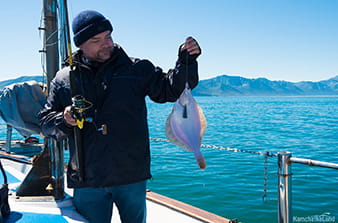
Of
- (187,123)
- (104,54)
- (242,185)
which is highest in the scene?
(104,54)

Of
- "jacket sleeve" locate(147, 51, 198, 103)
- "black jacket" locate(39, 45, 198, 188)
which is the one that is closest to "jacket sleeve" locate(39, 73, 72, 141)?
"black jacket" locate(39, 45, 198, 188)

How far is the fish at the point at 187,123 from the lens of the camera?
7.32ft

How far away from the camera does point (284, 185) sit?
2705 mm

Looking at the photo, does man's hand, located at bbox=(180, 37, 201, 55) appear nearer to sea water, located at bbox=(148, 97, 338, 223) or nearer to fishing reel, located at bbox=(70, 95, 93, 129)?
fishing reel, located at bbox=(70, 95, 93, 129)

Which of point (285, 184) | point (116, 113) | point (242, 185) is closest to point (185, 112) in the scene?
point (116, 113)

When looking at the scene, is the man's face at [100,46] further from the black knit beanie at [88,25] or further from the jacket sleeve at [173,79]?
the jacket sleeve at [173,79]

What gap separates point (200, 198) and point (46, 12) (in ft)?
19.6

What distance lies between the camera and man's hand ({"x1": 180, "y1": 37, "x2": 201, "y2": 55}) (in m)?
2.19

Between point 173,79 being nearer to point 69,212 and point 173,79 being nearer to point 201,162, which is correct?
point 201,162

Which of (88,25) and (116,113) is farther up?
(88,25)

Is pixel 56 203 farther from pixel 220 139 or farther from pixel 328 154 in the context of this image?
pixel 220 139

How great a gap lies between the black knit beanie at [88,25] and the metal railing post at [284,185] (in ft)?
6.11

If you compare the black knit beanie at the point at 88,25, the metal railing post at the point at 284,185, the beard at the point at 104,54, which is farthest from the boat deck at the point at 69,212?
the black knit beanie at the point at 88,25

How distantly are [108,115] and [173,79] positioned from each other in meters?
0.57
